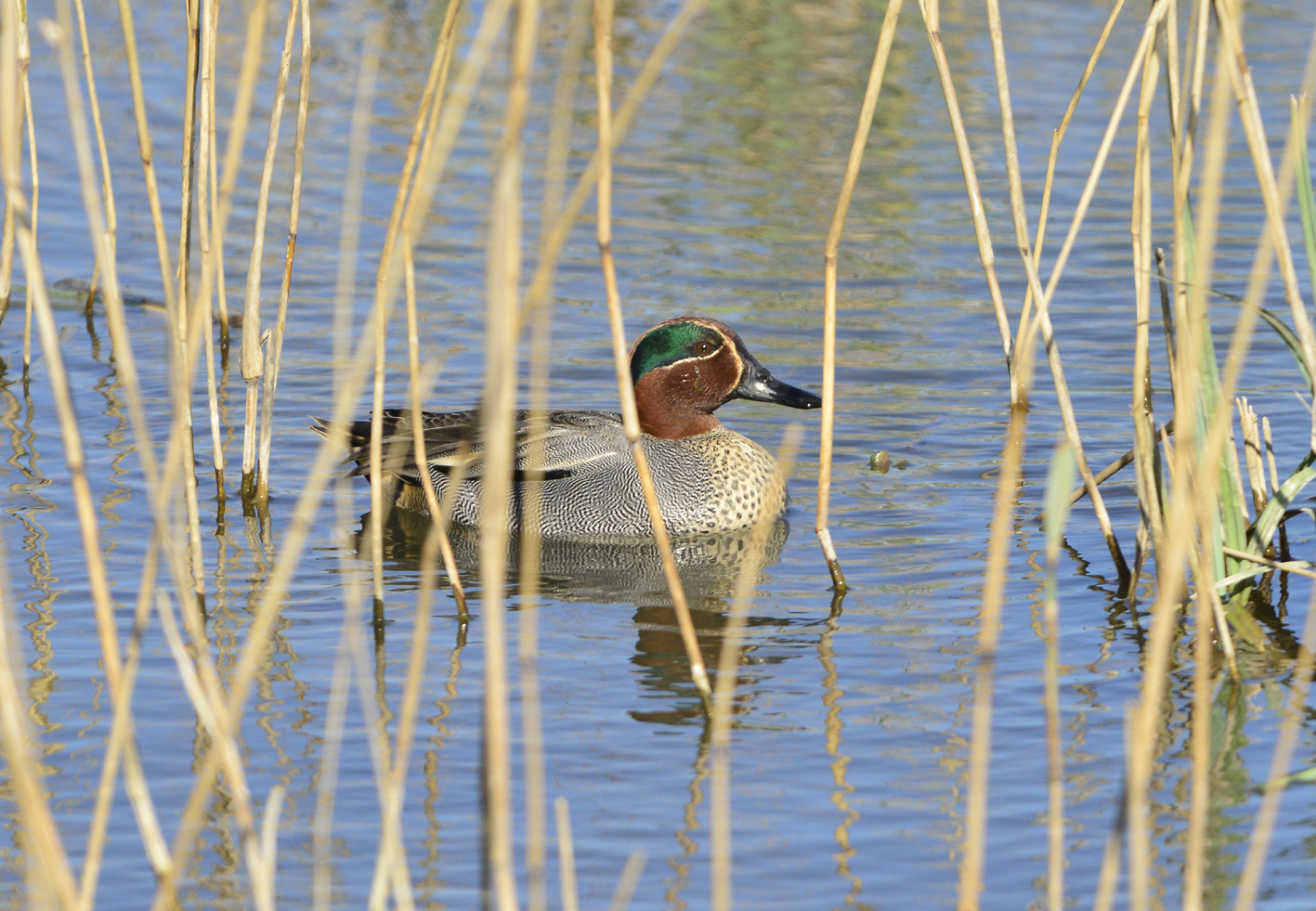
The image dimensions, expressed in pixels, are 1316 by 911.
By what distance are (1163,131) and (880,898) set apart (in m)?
10.7

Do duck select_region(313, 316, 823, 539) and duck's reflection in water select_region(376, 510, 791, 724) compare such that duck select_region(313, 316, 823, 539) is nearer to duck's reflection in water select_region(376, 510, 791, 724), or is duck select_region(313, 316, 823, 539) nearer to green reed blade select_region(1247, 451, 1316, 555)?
duck's reflection in water select_region(376, 510, 791, 724)

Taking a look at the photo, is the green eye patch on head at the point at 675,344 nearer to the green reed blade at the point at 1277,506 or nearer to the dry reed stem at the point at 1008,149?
the dry reed stem at the point at 1008,149

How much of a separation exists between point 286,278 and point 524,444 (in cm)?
151

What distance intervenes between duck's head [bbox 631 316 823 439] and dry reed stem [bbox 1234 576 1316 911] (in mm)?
2643

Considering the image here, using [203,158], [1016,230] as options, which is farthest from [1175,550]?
[203,158]

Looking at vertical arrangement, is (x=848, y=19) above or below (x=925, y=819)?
above

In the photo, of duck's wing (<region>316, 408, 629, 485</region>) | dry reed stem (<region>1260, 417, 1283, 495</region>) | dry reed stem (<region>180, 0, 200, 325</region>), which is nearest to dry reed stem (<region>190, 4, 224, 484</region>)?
dry reed stem (<region>180, 0, 200, 325</region>)

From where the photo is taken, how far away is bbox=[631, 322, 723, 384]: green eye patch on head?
754 cm

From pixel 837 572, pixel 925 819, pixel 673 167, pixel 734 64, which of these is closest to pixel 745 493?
pixel 837 572

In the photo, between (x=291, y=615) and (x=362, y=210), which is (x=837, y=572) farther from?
(x=362, y=210)

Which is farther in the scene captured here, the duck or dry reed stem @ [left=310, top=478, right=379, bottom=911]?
the duck

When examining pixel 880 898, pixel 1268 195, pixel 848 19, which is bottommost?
pixel 880 898

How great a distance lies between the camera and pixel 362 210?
466 inches

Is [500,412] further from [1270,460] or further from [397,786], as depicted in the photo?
[1270,460]
